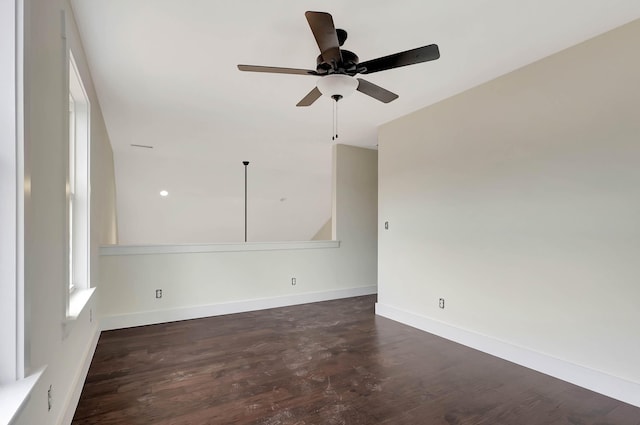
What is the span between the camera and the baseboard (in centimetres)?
180

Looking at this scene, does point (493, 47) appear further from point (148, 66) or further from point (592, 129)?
point (148, 66)

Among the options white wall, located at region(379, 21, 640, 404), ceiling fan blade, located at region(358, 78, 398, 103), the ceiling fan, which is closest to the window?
the ceiling fan

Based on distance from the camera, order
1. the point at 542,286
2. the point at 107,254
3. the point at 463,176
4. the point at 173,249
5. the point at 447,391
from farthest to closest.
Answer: the point at 173,249, the point at 107,254, the point at 463,176, the point at 542,286, the point at 447,391

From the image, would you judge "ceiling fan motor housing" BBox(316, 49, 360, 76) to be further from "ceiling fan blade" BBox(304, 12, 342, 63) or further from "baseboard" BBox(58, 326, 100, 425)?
"baseboard" BBox(58, 326, 100, 425)

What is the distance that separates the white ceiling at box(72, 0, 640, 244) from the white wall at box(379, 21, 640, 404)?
0.26m

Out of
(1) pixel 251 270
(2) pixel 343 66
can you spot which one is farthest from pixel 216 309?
(2) pixel 343 66

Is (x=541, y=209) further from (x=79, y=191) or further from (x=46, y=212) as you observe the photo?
(x=79, y=191)

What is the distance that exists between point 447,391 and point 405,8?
2.58 metres

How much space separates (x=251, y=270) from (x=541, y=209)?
3350 millimetres

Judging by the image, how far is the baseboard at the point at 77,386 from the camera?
1.80 metres

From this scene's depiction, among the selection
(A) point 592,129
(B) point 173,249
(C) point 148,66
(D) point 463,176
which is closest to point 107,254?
(B) point 173,249

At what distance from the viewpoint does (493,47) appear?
2357 millimetres

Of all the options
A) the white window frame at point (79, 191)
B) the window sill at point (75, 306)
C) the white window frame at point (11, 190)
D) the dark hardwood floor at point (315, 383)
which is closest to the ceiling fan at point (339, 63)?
the white window frame at point (11, 190)

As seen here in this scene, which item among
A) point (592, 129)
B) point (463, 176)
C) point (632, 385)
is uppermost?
point (592, 129)
